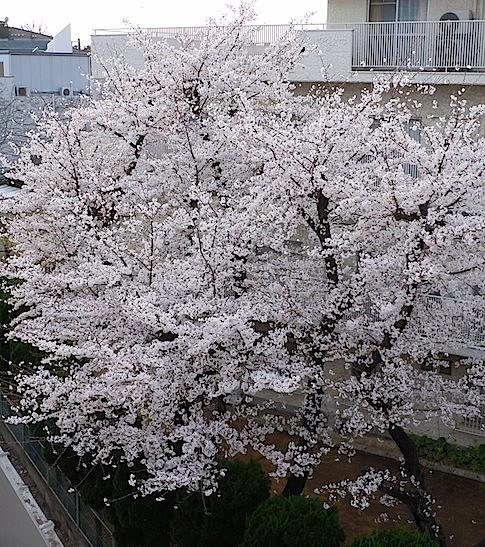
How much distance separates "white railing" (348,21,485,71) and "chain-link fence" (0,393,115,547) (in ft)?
30.3

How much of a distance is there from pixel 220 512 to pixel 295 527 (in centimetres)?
151

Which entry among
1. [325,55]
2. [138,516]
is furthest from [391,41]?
[138,516]

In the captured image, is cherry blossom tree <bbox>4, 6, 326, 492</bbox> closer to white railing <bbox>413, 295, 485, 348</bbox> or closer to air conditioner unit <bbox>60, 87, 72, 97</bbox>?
white railing <bbox>413, 295, 485, 348</bbox>

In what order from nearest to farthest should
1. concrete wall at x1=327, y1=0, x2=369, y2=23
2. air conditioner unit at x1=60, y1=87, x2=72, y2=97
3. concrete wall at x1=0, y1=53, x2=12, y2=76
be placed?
concrete wall at x1=327, y1=0, x2=369, y2=23
air conditioner unit at x1=60, y1=87, x2=72, y2=97
concrete wall at x1=0, y1=53, x2=12, y2=76

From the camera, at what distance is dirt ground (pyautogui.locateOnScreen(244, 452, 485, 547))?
1153 centimetres

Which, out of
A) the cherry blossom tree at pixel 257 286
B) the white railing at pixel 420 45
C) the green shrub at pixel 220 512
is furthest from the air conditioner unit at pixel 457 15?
the green shrub at pixel 220 512

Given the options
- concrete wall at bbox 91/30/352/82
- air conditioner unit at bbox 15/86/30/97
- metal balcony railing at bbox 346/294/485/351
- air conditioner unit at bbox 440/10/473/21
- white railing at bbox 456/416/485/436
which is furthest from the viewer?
air conditioner unit at bbox 15/86/30/97

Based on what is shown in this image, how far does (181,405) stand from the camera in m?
10.2

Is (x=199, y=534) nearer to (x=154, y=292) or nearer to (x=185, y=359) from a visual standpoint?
(x=185, y=359)

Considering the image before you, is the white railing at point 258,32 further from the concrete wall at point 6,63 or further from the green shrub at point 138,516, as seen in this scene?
the concrete wall at point 6,63

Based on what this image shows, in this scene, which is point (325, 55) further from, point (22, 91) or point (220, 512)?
point (22, 91)

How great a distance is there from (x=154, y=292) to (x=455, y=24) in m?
7.68

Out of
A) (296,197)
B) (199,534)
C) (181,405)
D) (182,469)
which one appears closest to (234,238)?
(296,197)

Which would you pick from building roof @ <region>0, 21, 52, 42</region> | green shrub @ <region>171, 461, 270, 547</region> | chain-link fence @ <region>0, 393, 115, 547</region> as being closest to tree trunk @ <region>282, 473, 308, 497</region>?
green shrub @ <region>171, 461, 270, 547</region>
